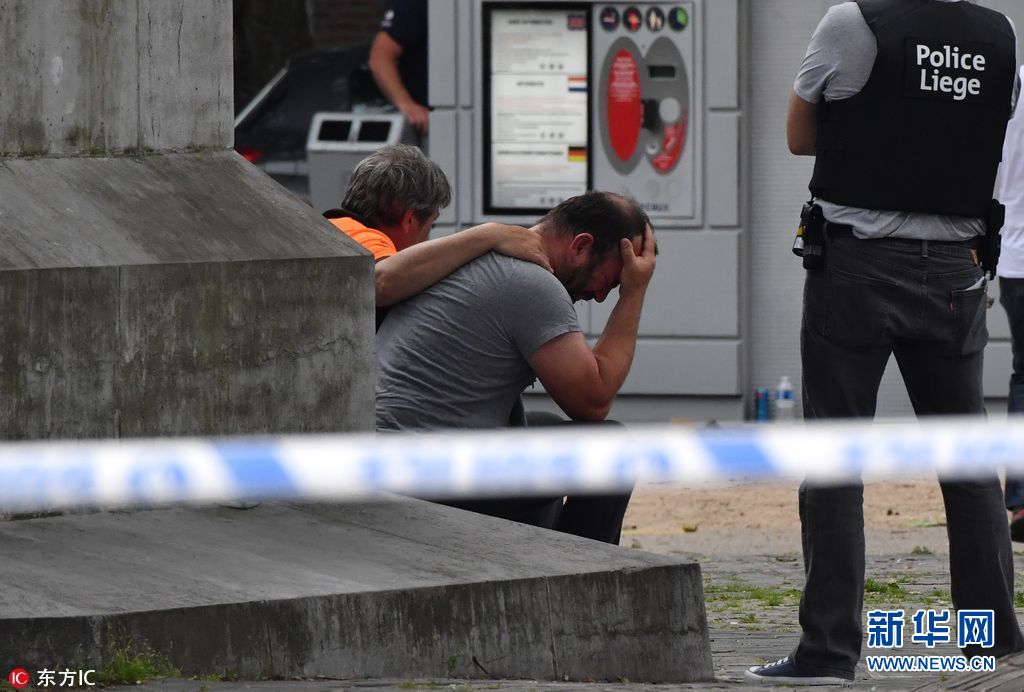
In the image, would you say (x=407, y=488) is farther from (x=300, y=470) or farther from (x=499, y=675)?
(x=499, y=675)

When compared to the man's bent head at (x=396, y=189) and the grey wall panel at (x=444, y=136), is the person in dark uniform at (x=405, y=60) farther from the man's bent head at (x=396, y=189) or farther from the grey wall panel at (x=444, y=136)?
the man's bent head at (x=396, y=189)

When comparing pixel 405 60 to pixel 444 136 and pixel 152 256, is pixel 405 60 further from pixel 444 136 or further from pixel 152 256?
pixel 152 256

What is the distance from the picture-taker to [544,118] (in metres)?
10.2

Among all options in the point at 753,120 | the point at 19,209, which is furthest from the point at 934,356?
the point at 753,120

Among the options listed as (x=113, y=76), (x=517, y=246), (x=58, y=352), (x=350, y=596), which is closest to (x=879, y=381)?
(x=517, y=246)

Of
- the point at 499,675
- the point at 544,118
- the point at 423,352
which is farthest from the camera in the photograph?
the point at 544,118

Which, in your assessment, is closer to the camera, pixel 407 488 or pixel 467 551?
pixel 467 551

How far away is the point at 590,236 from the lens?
5.01 metres

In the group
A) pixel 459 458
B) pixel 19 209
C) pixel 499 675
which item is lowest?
pixel 499 675

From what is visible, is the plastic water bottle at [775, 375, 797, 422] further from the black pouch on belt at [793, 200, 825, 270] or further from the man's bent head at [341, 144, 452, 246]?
the black pouch on belt at [793, 200, 825, 270]

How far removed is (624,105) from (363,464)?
550 centimetres

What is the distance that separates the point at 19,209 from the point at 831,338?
176 cm

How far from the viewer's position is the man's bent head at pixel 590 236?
5012 millimetres

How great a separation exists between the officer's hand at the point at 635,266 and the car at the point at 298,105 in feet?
18.8
